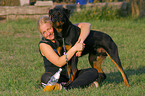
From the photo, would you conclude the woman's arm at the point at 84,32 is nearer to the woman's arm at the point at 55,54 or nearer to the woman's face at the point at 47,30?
the woman's arm at the point at 55,54

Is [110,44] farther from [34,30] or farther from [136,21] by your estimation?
[136,21]

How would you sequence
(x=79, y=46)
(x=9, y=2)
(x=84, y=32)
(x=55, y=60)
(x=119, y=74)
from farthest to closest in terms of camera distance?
1. (x=9, y=2)
2. (x=119, y=74)
3. (x=84, y=32)
4. (x=55, y=60)
5. (x=79, y=46)

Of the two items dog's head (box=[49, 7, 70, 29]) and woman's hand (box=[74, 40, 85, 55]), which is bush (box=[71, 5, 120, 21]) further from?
woman's hand (box=[74, 40, 85, 55])

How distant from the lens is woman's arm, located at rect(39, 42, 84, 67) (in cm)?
376

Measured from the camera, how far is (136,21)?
1141cm

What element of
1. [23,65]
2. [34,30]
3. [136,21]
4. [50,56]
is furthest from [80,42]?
[136,21]

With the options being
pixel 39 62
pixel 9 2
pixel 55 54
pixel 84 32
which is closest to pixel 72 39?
pixel 84 32

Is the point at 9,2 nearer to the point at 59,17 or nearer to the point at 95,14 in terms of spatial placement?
the point at 95,14

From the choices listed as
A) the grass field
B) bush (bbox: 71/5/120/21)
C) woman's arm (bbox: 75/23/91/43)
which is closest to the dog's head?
woman's arm (bbox: 75/23/91/43)

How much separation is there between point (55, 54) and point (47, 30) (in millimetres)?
394

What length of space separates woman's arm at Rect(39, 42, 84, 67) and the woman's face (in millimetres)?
146

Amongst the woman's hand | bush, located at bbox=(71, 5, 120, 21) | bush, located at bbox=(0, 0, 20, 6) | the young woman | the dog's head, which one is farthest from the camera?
bush, located at bbox=(0, 0, 20, 6)

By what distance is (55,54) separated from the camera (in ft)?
13.0

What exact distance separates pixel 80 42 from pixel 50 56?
0.52 m
